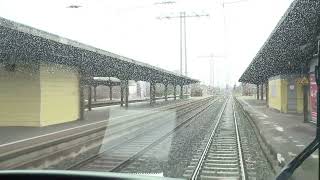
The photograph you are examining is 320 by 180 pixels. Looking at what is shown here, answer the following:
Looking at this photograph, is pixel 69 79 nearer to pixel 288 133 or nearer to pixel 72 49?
pixel 72 49

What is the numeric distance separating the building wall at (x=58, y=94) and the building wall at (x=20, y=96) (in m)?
0.29

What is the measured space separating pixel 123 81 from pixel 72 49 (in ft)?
82.5

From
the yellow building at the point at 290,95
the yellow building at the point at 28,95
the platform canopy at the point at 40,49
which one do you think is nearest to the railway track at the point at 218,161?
the platform canopy at the point at 40,49

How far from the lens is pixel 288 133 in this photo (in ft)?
64.3

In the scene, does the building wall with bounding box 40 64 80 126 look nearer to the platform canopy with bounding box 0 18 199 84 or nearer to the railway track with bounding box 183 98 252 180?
the platform canopy with bounding box 0 18 199 84

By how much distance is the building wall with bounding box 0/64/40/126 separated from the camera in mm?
21938

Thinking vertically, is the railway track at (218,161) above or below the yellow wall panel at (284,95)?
below

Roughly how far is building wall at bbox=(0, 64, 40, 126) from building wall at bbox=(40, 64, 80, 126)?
11.3 inches

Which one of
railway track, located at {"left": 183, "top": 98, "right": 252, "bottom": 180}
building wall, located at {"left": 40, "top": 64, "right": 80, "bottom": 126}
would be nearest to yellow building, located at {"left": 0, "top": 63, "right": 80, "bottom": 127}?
building wall, located at {"left": 40, "top": 64, "right": 80, "bottom": 126}

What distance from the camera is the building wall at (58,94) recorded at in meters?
22.4

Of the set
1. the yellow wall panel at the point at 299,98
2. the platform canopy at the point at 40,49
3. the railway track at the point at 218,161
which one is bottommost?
the railway track at the point at 218,161

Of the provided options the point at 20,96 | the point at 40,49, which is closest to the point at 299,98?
the point at 20,96

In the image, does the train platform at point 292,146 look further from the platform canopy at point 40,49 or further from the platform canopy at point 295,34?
the platform canopy at point 40,49

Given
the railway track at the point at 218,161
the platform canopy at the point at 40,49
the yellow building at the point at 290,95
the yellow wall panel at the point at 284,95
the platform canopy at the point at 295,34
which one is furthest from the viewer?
the yellow wall panel at the point at 284,95
